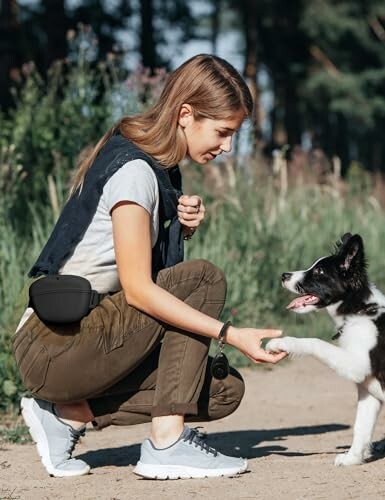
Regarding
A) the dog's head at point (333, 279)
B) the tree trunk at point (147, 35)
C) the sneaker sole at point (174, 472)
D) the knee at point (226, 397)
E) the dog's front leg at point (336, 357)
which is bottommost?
the sneaker sole at point (174, 472)

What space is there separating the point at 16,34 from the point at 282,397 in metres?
15.2

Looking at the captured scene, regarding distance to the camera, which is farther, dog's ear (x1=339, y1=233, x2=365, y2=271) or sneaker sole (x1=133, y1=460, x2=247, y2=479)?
→ dog's ear (x1=339, y1=233, x2=365, y2=271)

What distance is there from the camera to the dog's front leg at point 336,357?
187 inches

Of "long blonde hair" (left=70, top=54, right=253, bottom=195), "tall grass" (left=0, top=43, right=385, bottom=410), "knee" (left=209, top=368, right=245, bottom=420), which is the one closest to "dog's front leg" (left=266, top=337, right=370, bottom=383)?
"knee" (left=209, top=368, right=245, bottom=420)

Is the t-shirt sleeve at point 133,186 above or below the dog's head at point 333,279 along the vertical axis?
above

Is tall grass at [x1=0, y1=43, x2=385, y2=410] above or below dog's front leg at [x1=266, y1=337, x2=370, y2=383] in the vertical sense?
above

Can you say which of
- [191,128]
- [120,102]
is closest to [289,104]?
[120,102]

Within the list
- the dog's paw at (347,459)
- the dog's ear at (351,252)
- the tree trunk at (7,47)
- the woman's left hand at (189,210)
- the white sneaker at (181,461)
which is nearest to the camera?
the white sneaker at (181,461)

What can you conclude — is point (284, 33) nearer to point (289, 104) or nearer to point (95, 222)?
point (289, 104)

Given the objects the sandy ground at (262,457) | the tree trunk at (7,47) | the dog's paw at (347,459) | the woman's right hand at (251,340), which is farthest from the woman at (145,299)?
the tree trunk at (7,47)

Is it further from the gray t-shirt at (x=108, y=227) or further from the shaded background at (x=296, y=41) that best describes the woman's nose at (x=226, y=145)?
the shaded background at (x=296, y=41)

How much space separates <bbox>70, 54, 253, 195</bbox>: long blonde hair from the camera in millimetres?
4371

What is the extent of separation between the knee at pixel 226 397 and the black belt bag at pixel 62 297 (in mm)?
850

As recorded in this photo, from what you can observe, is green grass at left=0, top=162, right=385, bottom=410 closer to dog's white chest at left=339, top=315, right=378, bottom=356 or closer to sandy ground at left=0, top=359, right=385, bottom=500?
sandy ground at left=0, top=359, right=385, bottom=500
